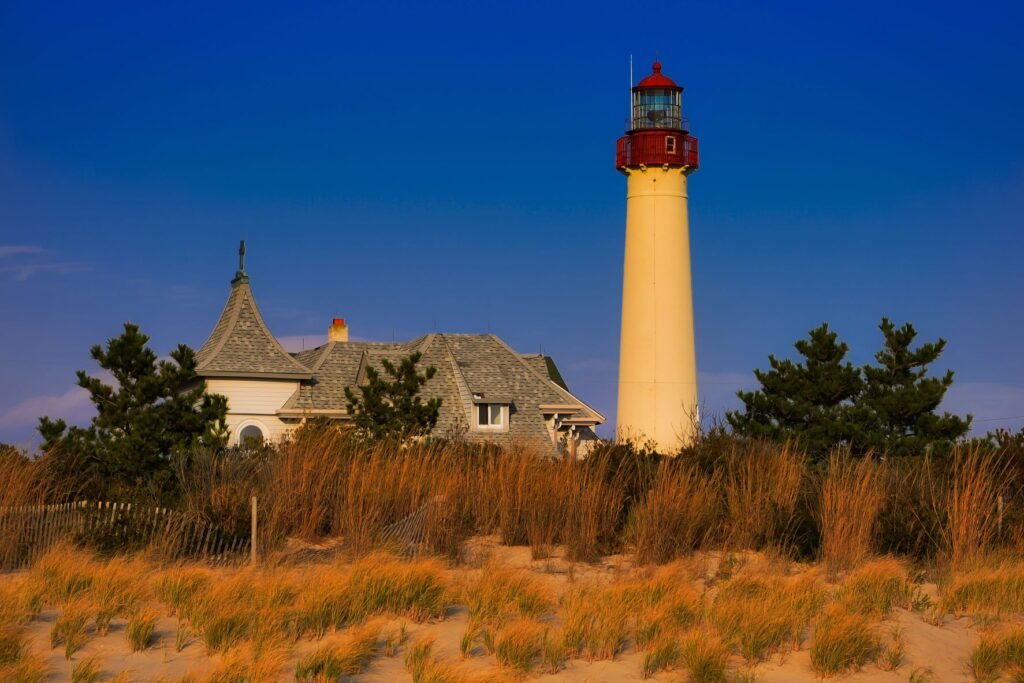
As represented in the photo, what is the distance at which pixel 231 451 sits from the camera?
2058 cm

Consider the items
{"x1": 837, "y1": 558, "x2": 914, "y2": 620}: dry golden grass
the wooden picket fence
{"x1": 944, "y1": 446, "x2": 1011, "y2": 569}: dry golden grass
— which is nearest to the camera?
{"x1": 837, "y1": 558, "x2": 914, "y2": 620}: dry golden grass

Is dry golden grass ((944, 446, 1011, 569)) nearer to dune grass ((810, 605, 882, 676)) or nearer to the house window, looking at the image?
dune grass ((810, 605, 882, 676))

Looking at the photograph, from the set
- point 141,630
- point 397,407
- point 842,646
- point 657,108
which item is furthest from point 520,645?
point 657,108

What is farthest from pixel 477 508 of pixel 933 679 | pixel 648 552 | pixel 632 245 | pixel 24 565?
pixel 632 245

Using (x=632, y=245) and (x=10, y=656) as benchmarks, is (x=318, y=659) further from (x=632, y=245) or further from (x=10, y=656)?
(x=632, y=245)

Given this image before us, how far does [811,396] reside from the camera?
31.8 meters

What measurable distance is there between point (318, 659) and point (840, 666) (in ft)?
14.2

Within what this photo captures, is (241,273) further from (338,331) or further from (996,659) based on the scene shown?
(996,659)

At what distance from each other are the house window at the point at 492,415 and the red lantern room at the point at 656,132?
8350 mm

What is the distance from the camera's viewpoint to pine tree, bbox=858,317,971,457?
30297mm

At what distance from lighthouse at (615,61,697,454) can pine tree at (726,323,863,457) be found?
225 inches

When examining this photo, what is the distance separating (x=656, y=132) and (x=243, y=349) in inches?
538

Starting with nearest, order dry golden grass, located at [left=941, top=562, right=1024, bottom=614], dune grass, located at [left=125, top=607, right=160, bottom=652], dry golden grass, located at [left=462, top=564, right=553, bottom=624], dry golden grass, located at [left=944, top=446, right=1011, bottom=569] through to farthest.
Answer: dune grass, located at [left=125, top=607, right=160, bottom=652] < dry golden grass, located at [left=462, top=564, right=553, bottom=624] < dry golden grass, located at [left=941, top=562, right=1024, bottom=614] < dry golden grass, located at [left=944, top=446, right=1011, bottom=569]

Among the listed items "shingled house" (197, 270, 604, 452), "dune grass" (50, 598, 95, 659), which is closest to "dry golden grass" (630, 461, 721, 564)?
"dune grass" (50, 598, 95, 659)
